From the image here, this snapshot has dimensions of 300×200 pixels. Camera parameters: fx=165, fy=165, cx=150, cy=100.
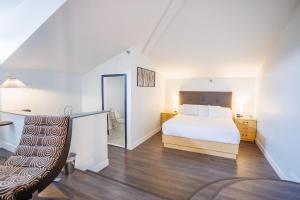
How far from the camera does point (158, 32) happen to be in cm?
378

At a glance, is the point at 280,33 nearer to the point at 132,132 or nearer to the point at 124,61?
the point at 124,61

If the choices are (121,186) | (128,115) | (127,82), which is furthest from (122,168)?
(127,82)

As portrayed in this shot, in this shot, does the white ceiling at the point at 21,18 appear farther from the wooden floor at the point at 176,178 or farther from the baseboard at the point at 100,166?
the baseboard at the point at 100,166

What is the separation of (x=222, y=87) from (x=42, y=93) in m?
5.12

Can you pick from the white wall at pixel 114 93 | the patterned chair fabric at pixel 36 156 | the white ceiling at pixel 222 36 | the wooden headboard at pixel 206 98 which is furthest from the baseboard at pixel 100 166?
the wooden headboard at pixel 206 98

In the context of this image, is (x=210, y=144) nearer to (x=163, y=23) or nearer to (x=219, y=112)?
(x=219, y=112)

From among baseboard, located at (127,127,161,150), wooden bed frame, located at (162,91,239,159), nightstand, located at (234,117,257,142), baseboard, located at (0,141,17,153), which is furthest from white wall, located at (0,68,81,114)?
nightstand, located at (234,117,257,142)

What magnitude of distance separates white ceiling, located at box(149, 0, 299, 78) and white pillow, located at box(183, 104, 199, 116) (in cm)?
114

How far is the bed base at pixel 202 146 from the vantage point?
139 inches

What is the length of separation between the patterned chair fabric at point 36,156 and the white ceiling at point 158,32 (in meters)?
1.39

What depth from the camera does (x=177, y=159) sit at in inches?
137

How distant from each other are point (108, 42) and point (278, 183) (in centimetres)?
355

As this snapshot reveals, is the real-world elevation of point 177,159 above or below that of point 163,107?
below

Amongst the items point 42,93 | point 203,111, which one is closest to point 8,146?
point 42,93
